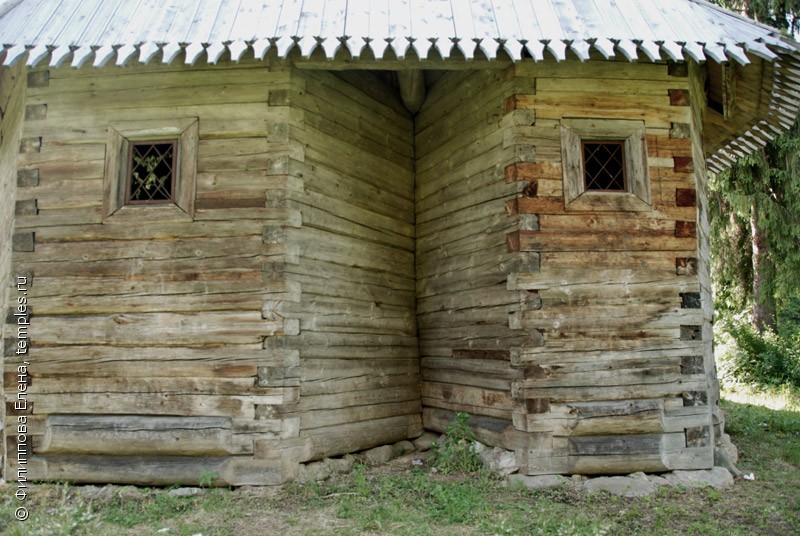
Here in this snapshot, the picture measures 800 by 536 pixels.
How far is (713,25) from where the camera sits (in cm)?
629

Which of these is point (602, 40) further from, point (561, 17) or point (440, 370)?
point (440, 370)

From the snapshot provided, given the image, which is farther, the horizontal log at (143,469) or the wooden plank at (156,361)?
the wooden plank at (156,361)

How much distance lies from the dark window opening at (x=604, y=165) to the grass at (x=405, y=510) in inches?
123

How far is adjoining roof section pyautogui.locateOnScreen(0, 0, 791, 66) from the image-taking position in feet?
18.5

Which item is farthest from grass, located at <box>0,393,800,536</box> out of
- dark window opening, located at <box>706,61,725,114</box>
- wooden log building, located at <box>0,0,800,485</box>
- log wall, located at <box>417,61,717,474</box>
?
dark window opening, located at <box>706,61,725,114</box>

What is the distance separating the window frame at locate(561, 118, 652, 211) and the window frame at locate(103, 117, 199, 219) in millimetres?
3883

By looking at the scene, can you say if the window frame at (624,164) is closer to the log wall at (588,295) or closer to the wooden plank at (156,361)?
the log wall at (588,295)

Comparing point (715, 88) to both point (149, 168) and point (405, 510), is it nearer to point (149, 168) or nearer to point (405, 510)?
point (405, 510)

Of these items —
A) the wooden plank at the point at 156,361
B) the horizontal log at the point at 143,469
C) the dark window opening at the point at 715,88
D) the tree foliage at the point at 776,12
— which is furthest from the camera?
the tree foliage at the point at 776,12

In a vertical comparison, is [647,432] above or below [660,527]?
above

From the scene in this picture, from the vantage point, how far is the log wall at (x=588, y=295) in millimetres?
5988

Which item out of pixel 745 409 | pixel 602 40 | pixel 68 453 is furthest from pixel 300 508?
pixel 745 409

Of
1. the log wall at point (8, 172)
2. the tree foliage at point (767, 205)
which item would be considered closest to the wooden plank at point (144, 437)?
the log wall at point (8, 172)

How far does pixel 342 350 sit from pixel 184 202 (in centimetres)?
227
